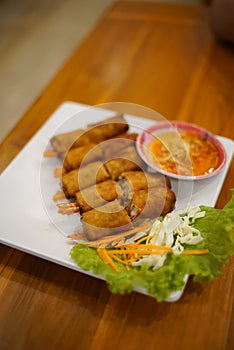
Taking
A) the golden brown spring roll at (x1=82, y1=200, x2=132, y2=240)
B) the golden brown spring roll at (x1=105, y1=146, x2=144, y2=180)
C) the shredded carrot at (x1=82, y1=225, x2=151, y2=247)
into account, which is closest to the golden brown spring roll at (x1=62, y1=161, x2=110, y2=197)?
the golden brown spring roll at (x1=105, y1=146, x2=144, y2=180)

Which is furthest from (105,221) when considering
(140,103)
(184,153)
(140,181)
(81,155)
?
(140,103)

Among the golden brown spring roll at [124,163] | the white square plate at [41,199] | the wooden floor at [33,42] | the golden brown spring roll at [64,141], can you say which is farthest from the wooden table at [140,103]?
the wooden floor at [33,42]

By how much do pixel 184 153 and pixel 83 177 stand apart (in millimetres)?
389

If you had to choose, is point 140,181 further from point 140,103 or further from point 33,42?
point 33,42

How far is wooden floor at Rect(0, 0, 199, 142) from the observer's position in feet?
8.76

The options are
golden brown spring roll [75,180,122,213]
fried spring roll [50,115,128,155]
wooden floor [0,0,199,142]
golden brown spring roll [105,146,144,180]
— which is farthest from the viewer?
wooden floor [0,0,199,142]

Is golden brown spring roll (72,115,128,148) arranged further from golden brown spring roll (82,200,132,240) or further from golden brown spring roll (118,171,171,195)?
golden brown spring roll (82,200,132,240)

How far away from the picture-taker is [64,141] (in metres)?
1.56

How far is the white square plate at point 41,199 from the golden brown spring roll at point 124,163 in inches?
6.3

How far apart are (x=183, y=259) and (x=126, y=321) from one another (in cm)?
22

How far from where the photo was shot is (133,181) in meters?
1.39

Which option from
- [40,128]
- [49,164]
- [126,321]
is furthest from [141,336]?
[40,128]

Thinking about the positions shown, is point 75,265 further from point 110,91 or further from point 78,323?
point 110,91

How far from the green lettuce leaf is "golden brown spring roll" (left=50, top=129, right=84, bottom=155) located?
1.54 feet
